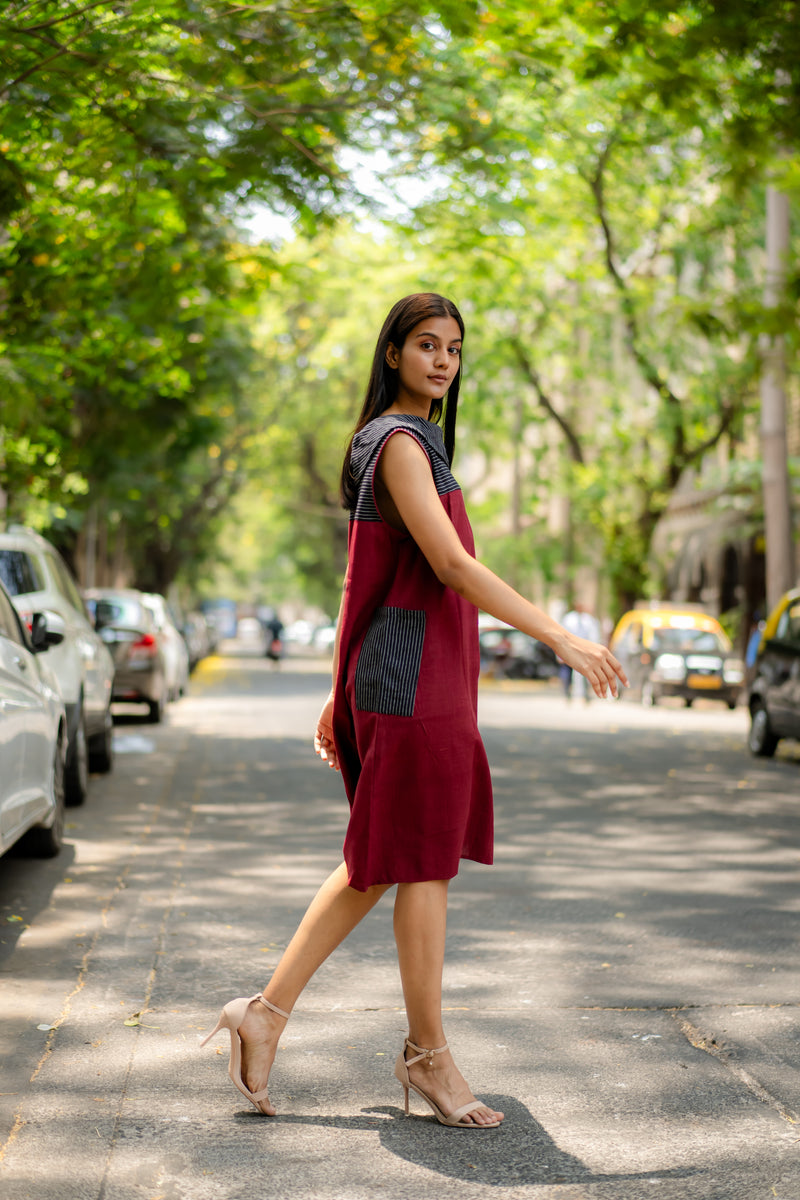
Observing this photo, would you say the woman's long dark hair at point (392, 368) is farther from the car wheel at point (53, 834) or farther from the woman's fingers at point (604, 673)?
the car wheel at point (53, 834)

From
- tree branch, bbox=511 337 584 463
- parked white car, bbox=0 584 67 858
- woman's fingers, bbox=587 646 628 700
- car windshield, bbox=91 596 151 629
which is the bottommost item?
parked white car, bbox=0 584 67 858

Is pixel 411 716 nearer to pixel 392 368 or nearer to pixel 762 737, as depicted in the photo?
pixel 392 368

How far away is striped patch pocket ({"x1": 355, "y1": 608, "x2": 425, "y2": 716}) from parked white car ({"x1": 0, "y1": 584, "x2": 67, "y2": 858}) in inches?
108

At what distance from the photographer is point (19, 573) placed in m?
10.1

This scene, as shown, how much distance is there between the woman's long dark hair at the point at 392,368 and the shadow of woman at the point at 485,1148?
1548mm

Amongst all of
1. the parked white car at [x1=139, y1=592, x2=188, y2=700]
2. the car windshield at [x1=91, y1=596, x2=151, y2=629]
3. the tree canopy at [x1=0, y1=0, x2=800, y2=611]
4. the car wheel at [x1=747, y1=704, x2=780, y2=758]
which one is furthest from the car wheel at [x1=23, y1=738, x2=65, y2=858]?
the parked white car at [x1=139, y1=592, x2=188, y2=700]

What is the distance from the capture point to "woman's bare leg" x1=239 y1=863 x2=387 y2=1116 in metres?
3.68

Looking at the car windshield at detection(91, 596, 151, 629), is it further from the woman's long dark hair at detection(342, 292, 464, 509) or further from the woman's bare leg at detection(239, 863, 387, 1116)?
the woman's bare leg at detection(239, 863, 387, 1116)

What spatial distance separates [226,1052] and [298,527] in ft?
191

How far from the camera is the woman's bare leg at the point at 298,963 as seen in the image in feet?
12.1

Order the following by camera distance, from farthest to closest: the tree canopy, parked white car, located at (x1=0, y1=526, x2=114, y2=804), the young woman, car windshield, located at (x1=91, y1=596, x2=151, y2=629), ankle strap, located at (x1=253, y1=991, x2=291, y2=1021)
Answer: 1. car windshield, located at (x1=91, y1=596, x2=151, y2=629)
2. parked white car, located at (x1=0, y1=526, x2=114, y2=804)
3. the tree canopy
4. ankle strap, located at (x1=253, y1=991, x2=291, y2=1021)
5. the young woman

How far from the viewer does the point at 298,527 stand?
62188mm

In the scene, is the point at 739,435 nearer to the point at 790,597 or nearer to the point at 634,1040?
the point at 790,597

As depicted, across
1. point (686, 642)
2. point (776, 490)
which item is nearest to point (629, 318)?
point (686, 642)
